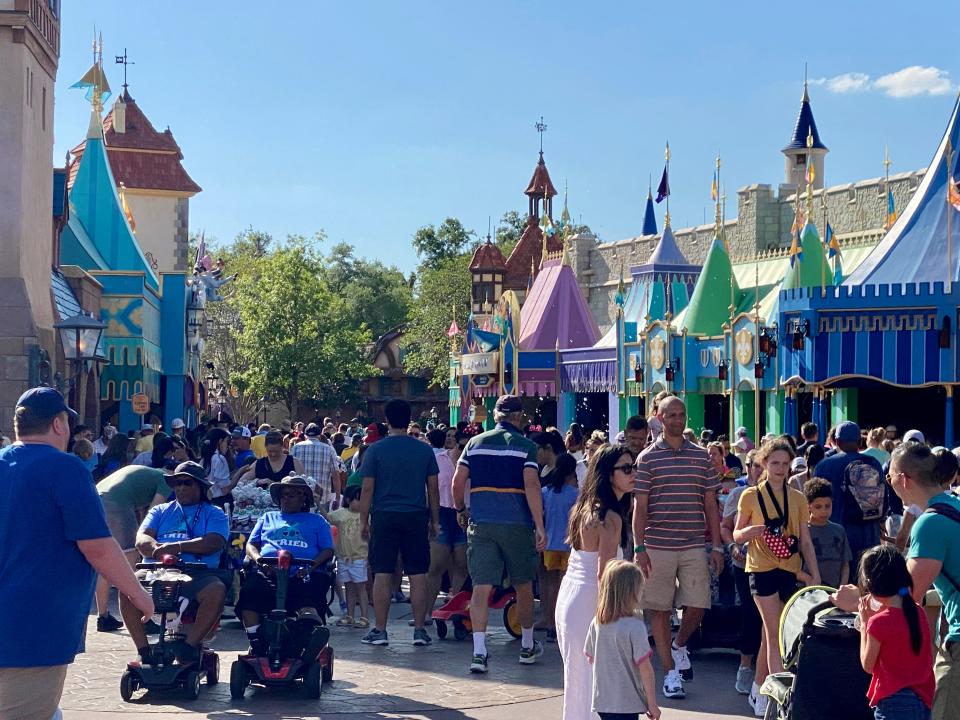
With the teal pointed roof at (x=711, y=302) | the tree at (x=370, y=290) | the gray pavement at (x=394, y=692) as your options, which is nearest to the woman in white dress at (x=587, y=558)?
the gray pavement at (x=394, y=692)

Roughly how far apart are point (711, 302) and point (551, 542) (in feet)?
75.4

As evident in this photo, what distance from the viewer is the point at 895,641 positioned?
516cm

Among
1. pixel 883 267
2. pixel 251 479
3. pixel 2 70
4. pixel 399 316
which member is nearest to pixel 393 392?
pixel 399 316

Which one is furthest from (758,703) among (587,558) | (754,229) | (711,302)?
(754,229)

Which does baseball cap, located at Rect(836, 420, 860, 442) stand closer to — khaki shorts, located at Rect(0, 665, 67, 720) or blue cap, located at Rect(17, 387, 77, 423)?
blue cap, located at Rect(17, 387, 77, 423)

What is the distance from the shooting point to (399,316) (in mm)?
76250

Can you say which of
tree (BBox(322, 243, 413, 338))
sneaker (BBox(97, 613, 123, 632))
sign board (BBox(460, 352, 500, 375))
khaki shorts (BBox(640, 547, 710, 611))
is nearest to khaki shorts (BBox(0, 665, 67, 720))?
khaki shorts (BBox(640, 547, 710, 611))

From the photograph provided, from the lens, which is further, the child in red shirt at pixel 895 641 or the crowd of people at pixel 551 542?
the child in red shirt at pixel 895 641

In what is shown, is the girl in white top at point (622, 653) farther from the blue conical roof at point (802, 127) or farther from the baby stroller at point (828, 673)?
the blue conical roof at point (802, 127)

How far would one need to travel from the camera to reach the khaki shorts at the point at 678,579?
330 inches

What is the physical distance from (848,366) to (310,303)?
29857 mm

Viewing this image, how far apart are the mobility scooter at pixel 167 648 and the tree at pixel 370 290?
209ft

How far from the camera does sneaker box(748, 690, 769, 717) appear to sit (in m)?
7.78

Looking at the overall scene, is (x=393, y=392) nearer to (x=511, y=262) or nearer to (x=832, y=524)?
(x=511, y=262)
